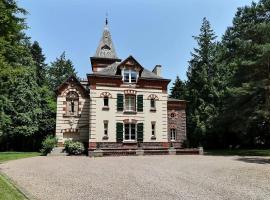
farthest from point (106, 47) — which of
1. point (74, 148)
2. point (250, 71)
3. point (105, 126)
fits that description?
point (250, 71)

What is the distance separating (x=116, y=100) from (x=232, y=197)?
72.7 feet

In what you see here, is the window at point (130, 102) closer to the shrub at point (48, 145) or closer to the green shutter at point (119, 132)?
the green shutter at point (119, 132)

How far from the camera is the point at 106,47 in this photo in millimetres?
39375

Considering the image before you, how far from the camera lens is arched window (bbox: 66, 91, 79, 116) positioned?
108ft

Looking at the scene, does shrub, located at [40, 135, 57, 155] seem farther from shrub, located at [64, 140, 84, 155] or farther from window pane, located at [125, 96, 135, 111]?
window pane, located at [125, 96, 135, 111]

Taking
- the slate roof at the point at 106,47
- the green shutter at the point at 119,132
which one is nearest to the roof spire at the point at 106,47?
the slate roof at the point at 106,47

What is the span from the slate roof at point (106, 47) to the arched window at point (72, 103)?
25.1 ft

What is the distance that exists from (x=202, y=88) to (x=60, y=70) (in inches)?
1353

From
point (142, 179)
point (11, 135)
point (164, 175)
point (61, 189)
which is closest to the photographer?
point (61, 189)

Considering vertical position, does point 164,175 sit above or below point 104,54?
below

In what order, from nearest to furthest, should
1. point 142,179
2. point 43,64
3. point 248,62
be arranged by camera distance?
1. point 142,179
2. point 248,62
3. point 43,64

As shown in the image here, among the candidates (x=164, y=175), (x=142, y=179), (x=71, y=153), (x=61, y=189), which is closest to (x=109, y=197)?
(x=61, y=189)

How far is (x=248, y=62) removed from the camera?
27781 mm

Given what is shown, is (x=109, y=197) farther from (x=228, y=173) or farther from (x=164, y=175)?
(x=228, y=173)
